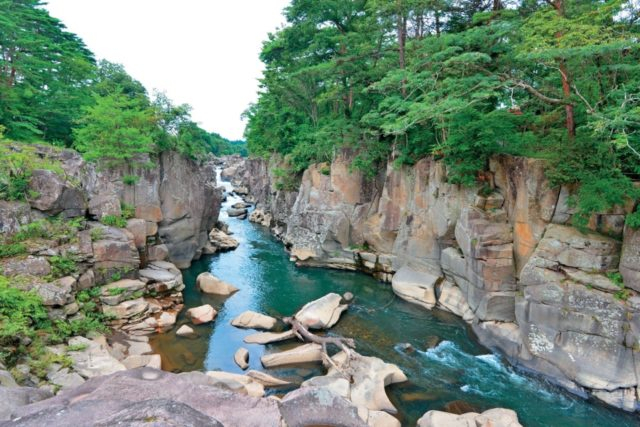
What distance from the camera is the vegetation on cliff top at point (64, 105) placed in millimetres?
17594

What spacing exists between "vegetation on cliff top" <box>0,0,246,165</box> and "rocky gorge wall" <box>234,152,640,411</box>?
35.7 feet

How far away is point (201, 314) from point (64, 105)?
17.2m

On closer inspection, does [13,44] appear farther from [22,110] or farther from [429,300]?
[429,300]

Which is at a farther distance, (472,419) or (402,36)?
(402,36)

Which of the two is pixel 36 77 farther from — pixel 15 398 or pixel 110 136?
pixel 15 398

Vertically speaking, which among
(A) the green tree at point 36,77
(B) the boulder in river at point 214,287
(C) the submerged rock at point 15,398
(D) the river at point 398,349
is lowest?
(D) the river at point 398,349

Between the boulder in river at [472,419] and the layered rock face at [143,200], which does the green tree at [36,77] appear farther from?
the boulder in river at [472,419]

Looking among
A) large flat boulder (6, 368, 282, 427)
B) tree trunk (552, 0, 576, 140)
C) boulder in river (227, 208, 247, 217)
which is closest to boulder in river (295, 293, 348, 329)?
large flat boulder (6, 368, 282, 427)

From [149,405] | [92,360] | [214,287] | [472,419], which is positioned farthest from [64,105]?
[472,419]

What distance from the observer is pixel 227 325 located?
1510 cm

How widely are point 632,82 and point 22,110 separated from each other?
27980 millimetres

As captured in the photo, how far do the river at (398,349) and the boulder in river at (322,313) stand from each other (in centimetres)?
49

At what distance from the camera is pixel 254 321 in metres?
15.0

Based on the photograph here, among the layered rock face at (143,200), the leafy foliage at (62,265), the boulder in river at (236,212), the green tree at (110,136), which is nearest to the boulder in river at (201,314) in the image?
the layered rock face at (143,200)
